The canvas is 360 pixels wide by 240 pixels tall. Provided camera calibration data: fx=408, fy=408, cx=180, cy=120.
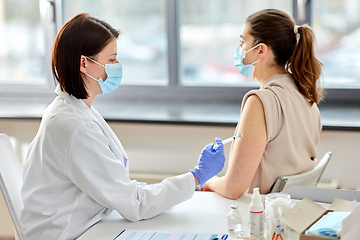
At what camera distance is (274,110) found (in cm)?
146

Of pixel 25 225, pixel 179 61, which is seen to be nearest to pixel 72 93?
pixel 25 225

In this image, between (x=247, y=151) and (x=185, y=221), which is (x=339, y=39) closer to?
(x=247, y=151)

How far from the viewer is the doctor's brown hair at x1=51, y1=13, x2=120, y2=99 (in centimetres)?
131

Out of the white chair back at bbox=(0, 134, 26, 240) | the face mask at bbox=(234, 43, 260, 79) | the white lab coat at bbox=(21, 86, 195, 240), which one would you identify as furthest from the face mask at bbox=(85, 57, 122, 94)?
the face mask at bbox=(234, 43, 260, 79)

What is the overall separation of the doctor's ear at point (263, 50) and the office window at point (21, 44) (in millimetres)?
1968

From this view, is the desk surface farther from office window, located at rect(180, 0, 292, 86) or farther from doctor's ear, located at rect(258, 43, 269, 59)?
office window, located at rect(180, 0, 292, 86)

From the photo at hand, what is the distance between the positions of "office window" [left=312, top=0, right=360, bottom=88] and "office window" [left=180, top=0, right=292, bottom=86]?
0.43 metres

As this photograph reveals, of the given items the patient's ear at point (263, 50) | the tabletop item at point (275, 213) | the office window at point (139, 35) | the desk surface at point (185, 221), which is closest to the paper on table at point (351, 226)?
the tabletop item at point (275, 213)

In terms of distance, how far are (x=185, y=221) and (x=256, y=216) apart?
253 mm

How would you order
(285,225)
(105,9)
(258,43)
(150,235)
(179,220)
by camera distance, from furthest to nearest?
1. (105,9)
2. (258,43)
3. (179,220)
4. (150,235)
5. (285,225)

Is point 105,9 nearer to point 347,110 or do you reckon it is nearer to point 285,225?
point 347,110

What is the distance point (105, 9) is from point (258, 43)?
5.58 feet

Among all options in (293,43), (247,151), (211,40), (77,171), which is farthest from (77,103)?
(211,40)

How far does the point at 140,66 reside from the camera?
119 inches
